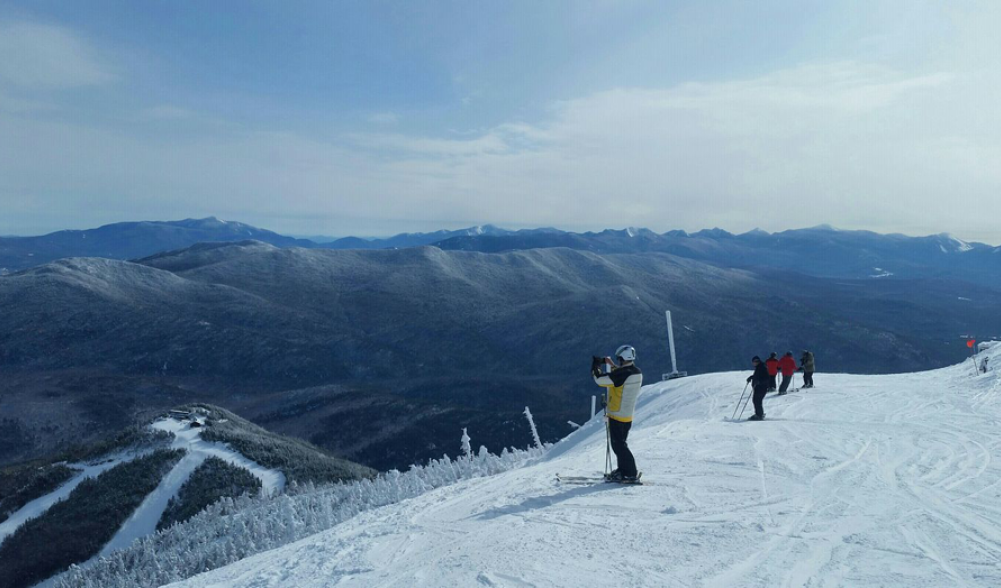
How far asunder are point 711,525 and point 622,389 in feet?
7.98

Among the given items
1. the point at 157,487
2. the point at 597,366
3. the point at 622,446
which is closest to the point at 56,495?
the point at 157,487

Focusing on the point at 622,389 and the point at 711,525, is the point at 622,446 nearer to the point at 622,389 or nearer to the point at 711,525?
the point at 622,389

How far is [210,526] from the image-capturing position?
21.0 m

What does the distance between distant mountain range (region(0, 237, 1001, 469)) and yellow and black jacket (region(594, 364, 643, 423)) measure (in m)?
41.3

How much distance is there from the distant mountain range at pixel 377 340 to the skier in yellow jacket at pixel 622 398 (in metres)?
40.7

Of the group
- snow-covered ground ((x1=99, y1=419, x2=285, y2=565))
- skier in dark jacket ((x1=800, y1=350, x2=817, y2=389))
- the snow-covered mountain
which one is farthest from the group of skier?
snow-covered ground ((x1=99, y1=419, x2=285, y2=565))

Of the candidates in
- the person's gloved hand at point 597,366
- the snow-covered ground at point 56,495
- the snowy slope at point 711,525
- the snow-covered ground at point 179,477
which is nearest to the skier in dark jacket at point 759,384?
the snowy slope at point 711,525

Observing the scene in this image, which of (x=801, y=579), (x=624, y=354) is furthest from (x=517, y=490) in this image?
(x=801, y=579)

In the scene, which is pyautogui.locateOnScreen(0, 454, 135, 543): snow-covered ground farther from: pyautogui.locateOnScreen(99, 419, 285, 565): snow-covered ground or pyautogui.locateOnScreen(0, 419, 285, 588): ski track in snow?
pyautogui.locateOnScreen(99, 419, 285, 565): snow-covered ground

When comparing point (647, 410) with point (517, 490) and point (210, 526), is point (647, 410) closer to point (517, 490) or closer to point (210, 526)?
point (517, 490)

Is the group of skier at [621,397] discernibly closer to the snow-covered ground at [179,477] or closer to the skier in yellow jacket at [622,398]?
the skier in yellow jacket at [622,398]

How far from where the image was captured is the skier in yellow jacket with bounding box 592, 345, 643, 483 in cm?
910

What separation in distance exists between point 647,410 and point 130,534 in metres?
22.3

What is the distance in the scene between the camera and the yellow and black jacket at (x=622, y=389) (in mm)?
9094
